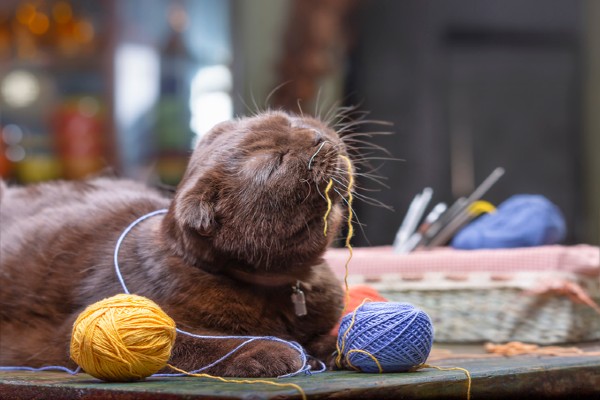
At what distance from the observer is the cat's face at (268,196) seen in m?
1.48

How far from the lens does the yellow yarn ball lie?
1.34 metres

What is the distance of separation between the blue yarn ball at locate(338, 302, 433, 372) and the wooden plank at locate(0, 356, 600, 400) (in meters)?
0.03

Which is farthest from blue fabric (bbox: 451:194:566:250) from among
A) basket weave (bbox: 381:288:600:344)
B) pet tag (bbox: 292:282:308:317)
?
pet tag (bbox: 292:282:308:317)

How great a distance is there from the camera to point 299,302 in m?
1.61

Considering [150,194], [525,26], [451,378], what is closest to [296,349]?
[451,378]

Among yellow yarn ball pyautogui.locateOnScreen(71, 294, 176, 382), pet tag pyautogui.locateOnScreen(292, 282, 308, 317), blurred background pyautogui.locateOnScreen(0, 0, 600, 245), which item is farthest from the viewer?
blurred background pyautogui.locateOnScreen(0, 0, 600, 245)

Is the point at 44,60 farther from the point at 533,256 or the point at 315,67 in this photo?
the point at 533,256

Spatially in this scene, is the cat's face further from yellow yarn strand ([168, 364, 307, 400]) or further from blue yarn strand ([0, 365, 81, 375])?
blue yarn strand ([0, 365, 81, 375])

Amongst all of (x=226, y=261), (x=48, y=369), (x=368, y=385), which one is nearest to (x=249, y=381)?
(x=368, y=385)

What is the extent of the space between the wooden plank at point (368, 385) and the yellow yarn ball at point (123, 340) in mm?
26

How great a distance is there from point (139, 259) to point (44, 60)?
3.47 meters

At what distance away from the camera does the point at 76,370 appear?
61.2 inches

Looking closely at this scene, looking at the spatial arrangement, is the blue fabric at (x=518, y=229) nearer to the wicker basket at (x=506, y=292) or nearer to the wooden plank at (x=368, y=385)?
the wicker basket at (x=506, y=292)

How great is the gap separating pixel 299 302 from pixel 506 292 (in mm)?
726
